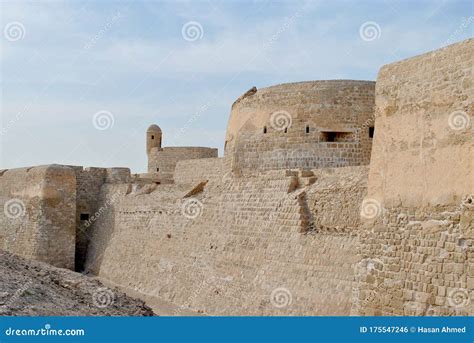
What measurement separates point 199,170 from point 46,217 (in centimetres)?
520

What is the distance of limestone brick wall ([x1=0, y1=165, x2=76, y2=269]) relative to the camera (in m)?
20.0

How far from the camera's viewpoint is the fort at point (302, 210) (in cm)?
747

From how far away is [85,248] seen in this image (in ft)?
69.8

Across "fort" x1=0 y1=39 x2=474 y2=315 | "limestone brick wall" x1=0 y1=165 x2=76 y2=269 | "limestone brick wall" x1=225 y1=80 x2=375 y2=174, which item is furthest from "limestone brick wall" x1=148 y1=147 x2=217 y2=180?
"limestone brick wall" x1=225 y1=80 x2=375 y2=174

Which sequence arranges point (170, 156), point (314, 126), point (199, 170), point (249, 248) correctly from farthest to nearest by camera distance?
point (170, 156) < point (199, 170) < point (314, 126) < point (249, 248)

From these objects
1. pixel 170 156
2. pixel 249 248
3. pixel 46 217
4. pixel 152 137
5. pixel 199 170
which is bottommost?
pixel 249 248

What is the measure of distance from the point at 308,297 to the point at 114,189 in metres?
11.9

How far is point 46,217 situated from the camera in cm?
2009

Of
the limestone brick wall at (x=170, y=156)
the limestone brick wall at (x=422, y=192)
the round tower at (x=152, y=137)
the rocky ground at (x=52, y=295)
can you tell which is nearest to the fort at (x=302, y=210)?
the limestone brick wall at (x=422, y=192)

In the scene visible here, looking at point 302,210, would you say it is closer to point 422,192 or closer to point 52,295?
point 422,192

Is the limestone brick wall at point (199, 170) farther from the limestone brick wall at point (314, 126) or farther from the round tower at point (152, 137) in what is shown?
the round tower at point (152, 137)

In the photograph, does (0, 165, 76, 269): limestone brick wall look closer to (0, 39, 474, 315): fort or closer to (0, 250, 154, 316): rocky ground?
(0, 39, 474, 315): fort

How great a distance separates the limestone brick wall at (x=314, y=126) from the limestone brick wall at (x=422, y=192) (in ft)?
18.4

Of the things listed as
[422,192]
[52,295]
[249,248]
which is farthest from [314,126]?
[52,295]
